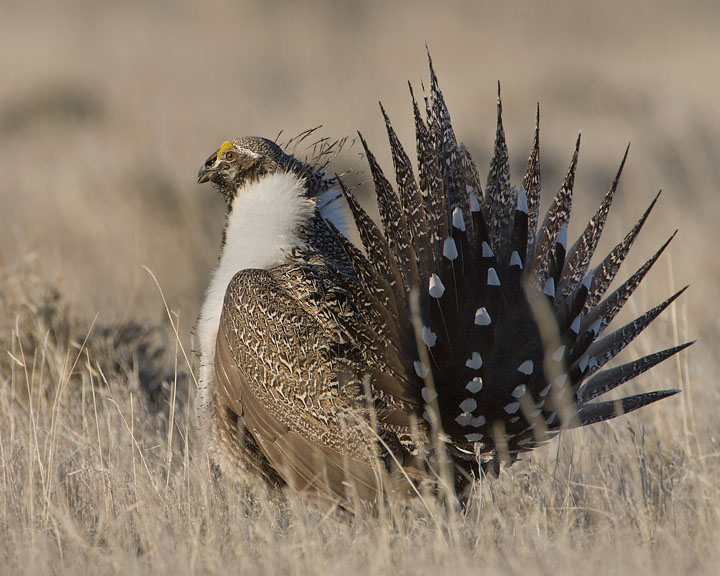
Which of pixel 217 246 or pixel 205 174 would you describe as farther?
pixel 217 246

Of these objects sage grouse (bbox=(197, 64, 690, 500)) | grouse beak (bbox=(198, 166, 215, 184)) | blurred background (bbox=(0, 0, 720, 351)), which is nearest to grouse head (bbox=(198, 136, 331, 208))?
grouse beak (bbox=(198, 166, 215, 184))

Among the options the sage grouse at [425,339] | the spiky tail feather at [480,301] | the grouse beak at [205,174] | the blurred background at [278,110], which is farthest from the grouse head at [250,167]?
the spiky tail feather at [480,301]

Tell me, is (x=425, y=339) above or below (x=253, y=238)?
below

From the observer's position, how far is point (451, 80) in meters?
12.8

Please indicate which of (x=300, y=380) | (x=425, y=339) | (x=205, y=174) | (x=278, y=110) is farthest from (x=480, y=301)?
(x=278, y=110)

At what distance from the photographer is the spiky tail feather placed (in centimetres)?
273

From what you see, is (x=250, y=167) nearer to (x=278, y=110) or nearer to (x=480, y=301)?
(x=480, y=301)

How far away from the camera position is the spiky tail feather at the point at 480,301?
8.96 feet

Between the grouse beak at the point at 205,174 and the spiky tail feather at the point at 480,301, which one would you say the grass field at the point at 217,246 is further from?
the grouse beak at the point at 205,174

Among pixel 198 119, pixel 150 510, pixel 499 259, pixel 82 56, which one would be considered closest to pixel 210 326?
pixel 150 510

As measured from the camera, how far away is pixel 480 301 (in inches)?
107

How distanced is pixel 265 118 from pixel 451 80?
314cm

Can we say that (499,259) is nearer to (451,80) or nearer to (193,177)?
(193,177)

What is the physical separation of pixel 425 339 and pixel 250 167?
1.28 m
